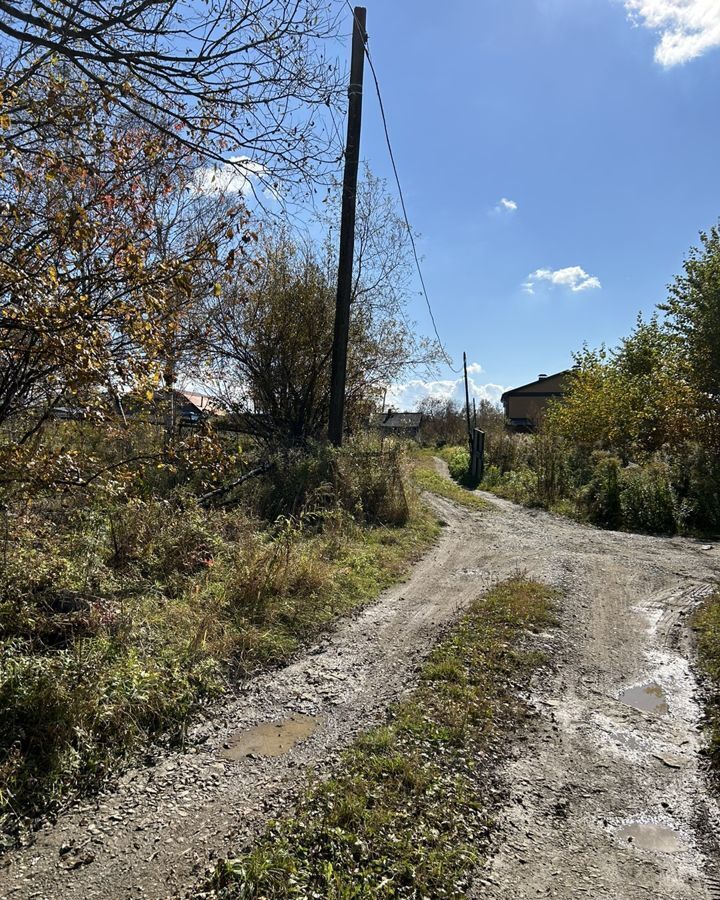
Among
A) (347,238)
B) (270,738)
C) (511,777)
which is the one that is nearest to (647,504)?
(347,238)

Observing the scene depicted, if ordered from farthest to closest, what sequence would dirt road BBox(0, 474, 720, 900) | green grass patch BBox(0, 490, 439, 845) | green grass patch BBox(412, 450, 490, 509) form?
green grass patch BBox(412, 450, 490, 509) < green grass patch BBox(0, 490, 439, 845) < dirt road BBox(0, 474, 720, 900)

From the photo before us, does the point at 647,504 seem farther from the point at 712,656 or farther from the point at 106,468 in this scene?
the point at 106,468

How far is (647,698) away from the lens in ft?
14.1

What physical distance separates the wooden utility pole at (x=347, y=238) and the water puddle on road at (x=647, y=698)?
274 inches

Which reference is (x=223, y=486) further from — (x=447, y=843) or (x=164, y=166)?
(x=447, y=843)

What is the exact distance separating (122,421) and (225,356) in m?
8.59

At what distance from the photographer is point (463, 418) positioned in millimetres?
52531

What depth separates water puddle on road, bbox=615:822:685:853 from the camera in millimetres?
2730

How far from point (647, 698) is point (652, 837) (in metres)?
1.65

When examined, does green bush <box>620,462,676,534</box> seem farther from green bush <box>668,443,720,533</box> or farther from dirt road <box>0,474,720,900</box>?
dirt road <box>0,474,720,900</box>

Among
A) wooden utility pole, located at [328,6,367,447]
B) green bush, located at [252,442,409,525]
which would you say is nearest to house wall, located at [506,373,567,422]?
wooden utility pole, located at [328,6,367,447]

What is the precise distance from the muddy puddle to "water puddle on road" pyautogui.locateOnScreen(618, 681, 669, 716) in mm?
2314

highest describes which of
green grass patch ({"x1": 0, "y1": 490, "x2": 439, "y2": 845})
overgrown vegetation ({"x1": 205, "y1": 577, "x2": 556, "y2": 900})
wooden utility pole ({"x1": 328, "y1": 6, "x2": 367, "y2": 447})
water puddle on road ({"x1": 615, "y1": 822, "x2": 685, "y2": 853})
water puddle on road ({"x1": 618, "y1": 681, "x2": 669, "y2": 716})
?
wooden utility pole ({"x1": 328, "y1": 6, "x2": 367, "y2": 447})

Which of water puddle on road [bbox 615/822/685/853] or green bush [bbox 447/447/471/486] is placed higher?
green bush [bbox 447/447/471/486]
